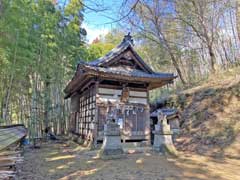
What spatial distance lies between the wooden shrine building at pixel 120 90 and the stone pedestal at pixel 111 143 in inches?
63.9

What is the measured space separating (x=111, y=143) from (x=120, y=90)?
3.01 metres

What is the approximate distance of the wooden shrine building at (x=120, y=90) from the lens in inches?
350

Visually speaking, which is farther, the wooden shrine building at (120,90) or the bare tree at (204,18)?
the bare tree at (204,18)

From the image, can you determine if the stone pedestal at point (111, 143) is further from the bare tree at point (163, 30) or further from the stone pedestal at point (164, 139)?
the bare tree at point (163, 30)

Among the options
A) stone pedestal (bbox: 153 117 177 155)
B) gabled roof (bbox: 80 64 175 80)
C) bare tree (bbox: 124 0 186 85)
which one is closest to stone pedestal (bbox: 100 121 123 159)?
stone pedestal (bbox: 153 117 177 155)

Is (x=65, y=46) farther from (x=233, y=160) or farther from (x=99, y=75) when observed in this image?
(x=233, y=160)

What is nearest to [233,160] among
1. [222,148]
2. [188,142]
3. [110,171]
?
[222,148]

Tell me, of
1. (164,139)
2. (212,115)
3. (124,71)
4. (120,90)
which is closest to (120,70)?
(124,71)

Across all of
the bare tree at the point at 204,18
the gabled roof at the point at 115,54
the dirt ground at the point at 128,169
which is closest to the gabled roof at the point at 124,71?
the gabled roof at the point at 115,54

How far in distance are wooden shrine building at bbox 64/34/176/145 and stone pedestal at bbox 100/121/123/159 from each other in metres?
1.62

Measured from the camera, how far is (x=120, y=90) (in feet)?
31.6

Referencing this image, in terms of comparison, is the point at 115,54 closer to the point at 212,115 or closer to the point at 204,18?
the point at 212,115

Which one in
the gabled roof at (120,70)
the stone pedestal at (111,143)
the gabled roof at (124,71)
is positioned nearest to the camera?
the stone pedestal at (111,143)

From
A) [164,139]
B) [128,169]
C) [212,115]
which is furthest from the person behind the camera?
[212,115]
